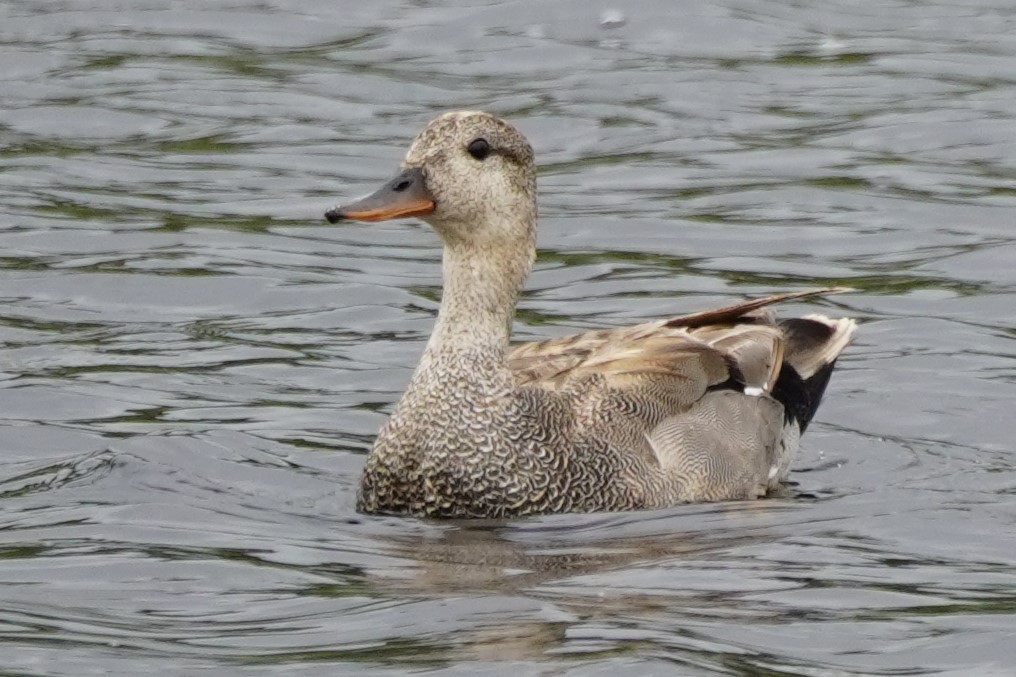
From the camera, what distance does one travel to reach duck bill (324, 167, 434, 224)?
9.65 meters

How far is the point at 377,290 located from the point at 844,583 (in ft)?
18.2

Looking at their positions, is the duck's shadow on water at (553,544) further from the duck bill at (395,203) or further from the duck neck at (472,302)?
the duck bill at (395,203)

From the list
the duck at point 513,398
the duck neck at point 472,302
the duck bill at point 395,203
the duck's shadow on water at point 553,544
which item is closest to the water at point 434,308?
the duck's shadow on water at point 553,544

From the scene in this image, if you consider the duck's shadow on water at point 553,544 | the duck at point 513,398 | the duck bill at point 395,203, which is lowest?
the duck's shadow on water at point 553,544

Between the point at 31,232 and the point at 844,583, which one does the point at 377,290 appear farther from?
the point at 844,583

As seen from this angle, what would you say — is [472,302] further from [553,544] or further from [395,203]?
[553,544]

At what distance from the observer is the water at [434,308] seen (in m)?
8.23

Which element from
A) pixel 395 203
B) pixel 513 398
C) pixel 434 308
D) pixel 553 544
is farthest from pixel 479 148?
pixel 434 308

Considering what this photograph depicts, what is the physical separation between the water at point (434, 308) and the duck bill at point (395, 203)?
1.20 metres

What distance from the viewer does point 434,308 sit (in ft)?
44.4

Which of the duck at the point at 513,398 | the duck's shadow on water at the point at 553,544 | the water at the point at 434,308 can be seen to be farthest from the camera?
the duck at the point at 513,398

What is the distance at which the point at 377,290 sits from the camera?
13.9 m

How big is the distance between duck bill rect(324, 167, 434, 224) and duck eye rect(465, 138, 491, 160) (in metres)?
0.23

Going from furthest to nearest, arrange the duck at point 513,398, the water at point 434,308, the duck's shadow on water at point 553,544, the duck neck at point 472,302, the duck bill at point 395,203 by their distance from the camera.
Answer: the duck neck at point 472,302 → the duck at point 513,398 → the duck bill at point 395,203 → the duck's shadow on water at point 553,544 → the water at point 434,308
